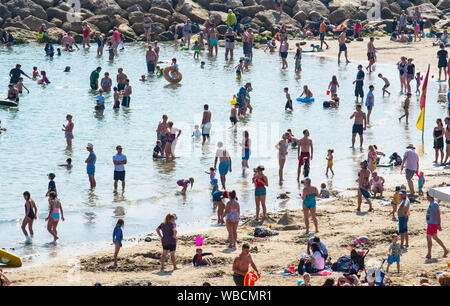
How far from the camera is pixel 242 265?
12641 millimetres

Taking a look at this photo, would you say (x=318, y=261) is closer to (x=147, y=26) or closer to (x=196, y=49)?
(x=196, y=49)

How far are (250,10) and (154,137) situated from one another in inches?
970

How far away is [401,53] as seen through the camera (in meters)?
40.3

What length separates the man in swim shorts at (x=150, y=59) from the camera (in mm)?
35875

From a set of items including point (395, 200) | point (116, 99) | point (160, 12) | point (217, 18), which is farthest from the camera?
point (160, 12)

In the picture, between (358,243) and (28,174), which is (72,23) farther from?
(358,243)

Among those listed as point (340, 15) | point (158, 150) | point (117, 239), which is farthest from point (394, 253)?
point (340, 15)

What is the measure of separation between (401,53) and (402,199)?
27436mm

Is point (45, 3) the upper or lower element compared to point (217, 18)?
upper

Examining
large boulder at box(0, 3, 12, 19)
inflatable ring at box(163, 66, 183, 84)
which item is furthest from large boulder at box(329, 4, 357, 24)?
large boulder at box(0, 3, 12, 19)

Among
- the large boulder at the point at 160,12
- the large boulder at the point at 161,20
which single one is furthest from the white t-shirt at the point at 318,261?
the large boulder at the point at 160,12

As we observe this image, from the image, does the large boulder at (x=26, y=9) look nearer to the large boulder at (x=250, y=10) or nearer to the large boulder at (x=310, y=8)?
the large boulder at (x=250, y=10)

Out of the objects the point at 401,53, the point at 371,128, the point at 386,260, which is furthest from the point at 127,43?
the point at 386,260

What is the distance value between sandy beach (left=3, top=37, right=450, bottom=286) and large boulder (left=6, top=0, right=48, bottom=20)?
3231cm
